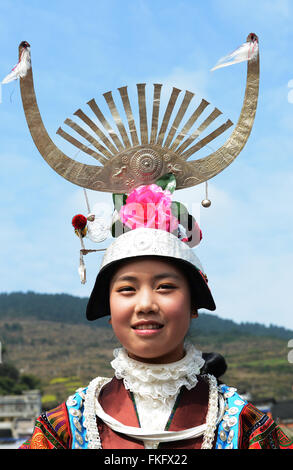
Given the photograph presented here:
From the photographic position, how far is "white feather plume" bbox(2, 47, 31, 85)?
3.53 m

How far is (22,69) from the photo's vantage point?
354 cm

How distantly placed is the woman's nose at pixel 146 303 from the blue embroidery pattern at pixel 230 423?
603 mm

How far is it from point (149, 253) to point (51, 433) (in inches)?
38.0

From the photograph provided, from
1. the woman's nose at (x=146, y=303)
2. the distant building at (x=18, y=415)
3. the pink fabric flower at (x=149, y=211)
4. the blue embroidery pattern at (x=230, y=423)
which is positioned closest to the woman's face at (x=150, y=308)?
the woman's nose at (x=146, y=303)

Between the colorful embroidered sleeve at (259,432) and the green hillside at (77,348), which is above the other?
the colorful embroidered sleeve at (259,432)

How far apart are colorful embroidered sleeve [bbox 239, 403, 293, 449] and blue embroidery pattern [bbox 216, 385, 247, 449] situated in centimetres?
3

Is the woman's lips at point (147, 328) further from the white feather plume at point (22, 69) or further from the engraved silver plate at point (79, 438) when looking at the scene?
Result: the white feather plume at point (22, 69)

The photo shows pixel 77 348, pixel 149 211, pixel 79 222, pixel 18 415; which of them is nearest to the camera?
pixel 149 211

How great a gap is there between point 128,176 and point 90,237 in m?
0.38

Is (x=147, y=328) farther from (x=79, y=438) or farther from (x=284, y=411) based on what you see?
(x=284, y=411)

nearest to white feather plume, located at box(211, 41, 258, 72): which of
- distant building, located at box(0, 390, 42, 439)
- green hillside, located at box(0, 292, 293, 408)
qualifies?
distant building, located at box(0, 390, 42, 439)

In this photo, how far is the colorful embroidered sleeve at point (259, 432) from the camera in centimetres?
316

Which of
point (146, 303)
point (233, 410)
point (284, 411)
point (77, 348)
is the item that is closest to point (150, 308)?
point (146, 303)

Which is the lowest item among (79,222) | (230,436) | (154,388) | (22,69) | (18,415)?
(18,415)
